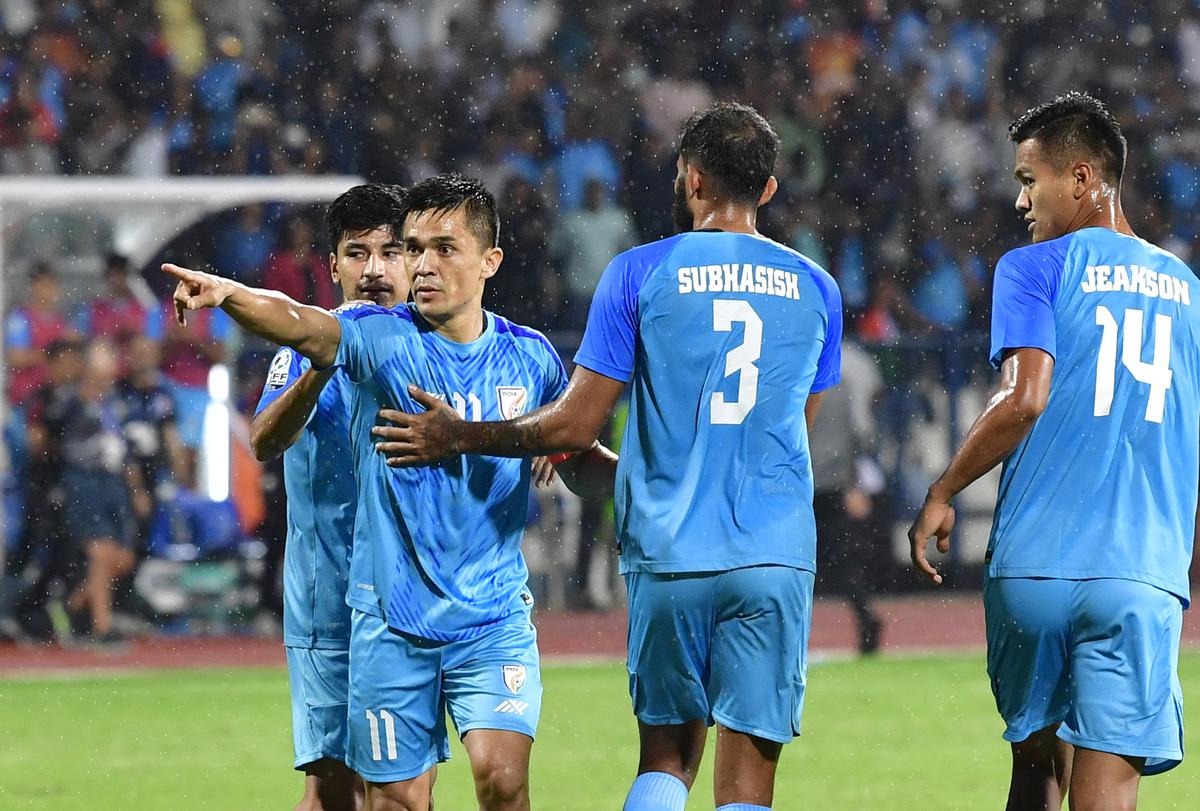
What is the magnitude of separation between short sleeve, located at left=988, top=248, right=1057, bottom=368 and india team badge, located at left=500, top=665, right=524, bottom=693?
1307mm

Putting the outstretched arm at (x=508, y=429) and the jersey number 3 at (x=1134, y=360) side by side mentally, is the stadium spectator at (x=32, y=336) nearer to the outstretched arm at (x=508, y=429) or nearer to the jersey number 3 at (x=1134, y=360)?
the outstretched arm at (x=508, y=429)

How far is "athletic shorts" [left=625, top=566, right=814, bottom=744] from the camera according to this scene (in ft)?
13.0

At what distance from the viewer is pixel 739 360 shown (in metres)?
3.96

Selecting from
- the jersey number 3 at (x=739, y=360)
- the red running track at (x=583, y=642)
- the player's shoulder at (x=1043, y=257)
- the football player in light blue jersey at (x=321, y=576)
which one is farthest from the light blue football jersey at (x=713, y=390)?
the red running track at (x=583, y=642)

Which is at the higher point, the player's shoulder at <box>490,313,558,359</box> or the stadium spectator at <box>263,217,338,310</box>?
the stadium spectator at <box>263,217,338,310</box>

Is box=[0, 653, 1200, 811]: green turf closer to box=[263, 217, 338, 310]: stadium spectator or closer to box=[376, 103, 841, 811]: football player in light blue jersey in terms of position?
box=[376, 103, 841, 811]: football player in light blue jersey

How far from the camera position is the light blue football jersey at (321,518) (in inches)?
182

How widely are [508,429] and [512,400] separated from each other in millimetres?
217

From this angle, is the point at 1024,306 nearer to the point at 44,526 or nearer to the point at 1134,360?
the point at 1134,360

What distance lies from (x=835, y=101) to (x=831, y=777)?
31.2ft

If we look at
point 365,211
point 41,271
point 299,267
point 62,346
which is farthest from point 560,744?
point 41,271

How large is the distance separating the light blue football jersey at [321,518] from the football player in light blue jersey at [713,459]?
58 cm

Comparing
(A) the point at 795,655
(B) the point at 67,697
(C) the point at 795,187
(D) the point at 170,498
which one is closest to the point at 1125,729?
(A) the point at 795,655

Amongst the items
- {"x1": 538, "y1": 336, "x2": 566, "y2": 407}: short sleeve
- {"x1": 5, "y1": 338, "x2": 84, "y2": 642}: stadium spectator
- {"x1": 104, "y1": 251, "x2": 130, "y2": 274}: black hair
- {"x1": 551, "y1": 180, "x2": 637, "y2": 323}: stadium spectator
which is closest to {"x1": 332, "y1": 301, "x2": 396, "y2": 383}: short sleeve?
{"x1": 538, "y1": 336, "x2": 566, "y2": 407}: short sleeve
